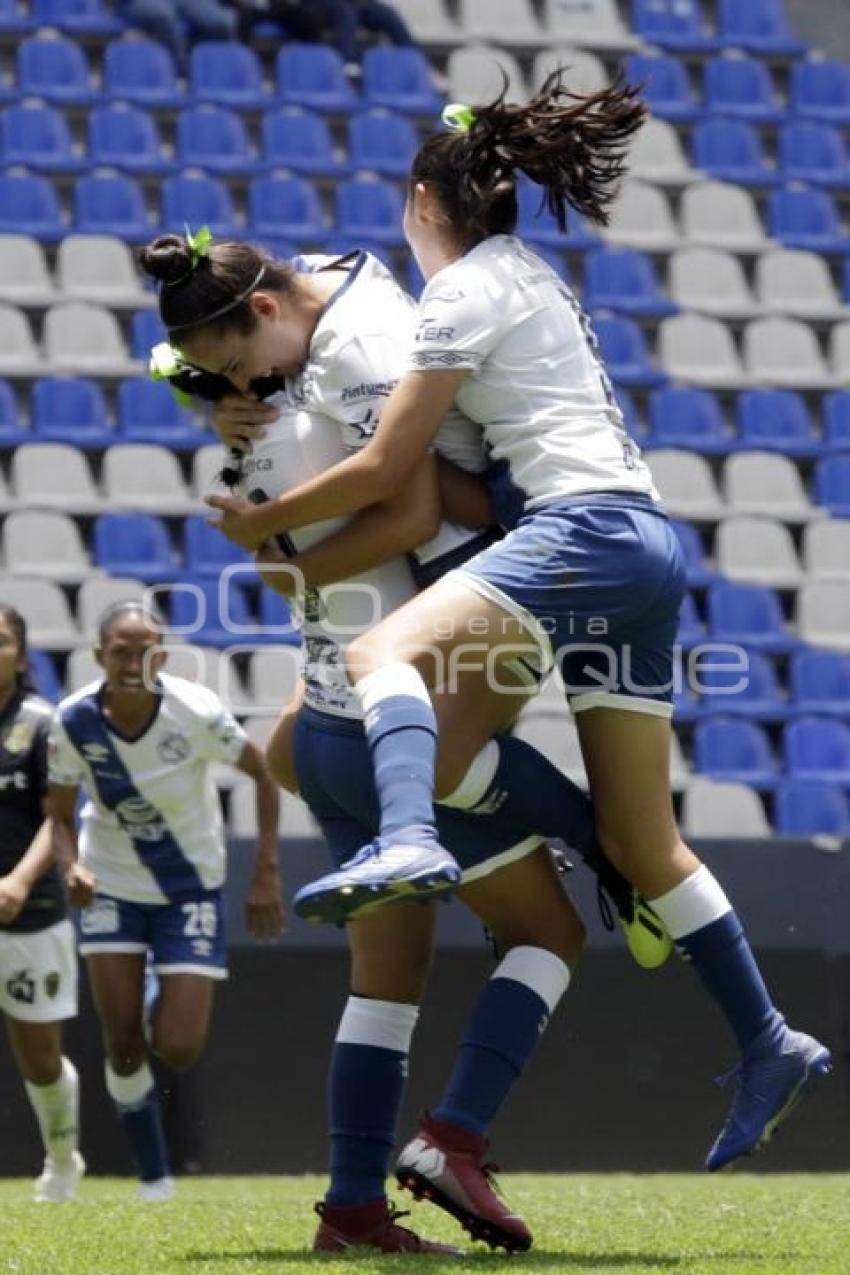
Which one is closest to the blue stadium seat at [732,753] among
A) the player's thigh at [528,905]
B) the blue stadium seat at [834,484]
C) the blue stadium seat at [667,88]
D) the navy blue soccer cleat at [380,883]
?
the blue stadium seat at [834,484]

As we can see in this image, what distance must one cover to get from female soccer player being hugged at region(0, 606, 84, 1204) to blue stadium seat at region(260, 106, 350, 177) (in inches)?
255

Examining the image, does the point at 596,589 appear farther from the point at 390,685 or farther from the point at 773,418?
the point at 773,418

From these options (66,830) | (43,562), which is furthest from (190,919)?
(43,562)

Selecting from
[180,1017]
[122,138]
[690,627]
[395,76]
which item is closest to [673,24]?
[395,76]

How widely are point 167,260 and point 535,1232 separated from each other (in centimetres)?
220

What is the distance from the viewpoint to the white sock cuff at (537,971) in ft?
14.0

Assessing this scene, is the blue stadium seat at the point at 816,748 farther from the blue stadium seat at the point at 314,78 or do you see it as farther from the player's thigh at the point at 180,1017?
the blue stadium seat at the point at 314,78

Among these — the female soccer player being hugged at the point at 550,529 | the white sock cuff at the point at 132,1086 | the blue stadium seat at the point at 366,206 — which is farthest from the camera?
the blue stadium seat at the point at 366,206

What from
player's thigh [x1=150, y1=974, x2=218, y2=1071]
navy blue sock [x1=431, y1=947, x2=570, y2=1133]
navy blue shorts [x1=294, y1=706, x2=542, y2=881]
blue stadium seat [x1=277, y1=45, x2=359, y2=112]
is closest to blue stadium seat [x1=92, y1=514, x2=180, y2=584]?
blue stadium seat [x1=277, y1=45, x2=359, y2=112]

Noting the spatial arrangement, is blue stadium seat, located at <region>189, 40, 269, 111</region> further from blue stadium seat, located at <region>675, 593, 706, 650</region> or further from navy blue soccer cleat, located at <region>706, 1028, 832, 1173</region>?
navy blue soccer cleat, located at <region>706, 1028, 832, 1173</region>

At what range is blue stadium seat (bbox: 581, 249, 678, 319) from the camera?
13312mm

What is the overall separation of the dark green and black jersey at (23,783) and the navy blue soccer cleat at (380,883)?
171 inches

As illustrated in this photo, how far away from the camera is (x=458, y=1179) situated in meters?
4.10

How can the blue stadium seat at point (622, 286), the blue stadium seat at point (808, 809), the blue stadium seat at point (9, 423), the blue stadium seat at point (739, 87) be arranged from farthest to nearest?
the blue stadium seat at point (739, 87) < the blue stadium seat at point (622, 286) < the blue stadium seat at point (9, 423) < the blue stadium seat at point (808, 809)
